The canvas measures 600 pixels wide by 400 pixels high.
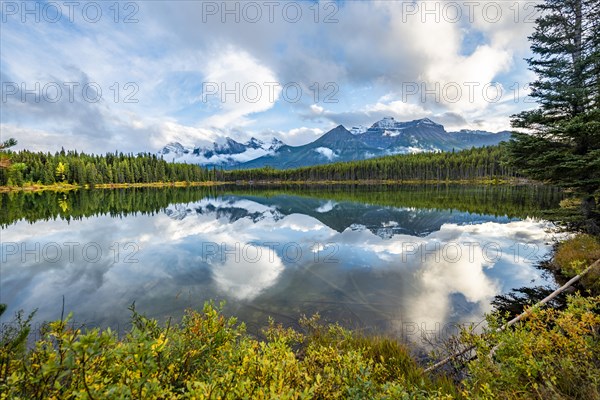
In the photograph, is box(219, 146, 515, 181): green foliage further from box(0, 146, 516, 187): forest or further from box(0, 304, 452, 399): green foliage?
box(0, 304, 452, 399): green foliage

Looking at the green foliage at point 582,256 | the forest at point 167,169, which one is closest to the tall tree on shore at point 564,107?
the green foliage at point 582,256

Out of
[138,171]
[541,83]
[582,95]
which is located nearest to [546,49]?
[541,83]

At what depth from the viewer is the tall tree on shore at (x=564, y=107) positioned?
15906 mm

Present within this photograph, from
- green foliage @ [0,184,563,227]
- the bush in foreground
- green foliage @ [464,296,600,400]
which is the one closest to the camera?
the bush in foreground

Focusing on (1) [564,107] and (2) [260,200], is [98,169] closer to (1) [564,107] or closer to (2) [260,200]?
(2) [260,200]

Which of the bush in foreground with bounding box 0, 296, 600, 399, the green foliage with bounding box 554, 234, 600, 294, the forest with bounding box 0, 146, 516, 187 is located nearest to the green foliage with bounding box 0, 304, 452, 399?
the bush in foreground with bounding box 0, 296, 600, 399

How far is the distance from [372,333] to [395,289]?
4.73 meters

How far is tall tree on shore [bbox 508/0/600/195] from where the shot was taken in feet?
52.2

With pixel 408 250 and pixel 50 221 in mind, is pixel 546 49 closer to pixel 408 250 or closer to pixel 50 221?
pixel 408 250

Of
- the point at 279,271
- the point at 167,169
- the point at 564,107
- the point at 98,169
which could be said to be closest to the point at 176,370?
the point at 279,271

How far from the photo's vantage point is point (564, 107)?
687 inches

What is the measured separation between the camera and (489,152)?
548 feet

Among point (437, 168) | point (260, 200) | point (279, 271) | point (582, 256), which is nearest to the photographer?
point (582, 256)

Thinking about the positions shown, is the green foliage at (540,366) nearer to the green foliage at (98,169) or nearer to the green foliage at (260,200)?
the green foliage at (260,200)
